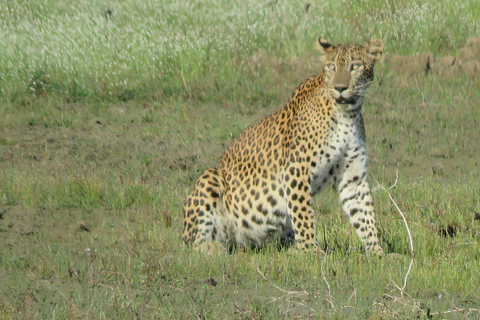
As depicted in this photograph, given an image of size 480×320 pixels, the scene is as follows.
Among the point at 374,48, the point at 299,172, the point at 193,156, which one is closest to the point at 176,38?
the point at 193,156

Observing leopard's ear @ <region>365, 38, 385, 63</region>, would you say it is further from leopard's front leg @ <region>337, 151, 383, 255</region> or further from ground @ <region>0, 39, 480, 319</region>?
ground @ <region>0, 39, 480, 319</region>

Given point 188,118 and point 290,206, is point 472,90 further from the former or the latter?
point 290,206

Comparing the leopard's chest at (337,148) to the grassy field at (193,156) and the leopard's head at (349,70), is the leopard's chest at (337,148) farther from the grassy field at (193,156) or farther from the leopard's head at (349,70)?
the grassy field at (193,156)

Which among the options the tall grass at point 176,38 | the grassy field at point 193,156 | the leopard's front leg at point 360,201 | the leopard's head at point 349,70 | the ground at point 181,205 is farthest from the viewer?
the tall grass at point 176,38

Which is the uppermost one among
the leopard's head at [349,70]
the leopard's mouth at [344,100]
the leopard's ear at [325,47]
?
the leopard's ear at [325,47]

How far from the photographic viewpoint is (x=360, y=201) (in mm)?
6598

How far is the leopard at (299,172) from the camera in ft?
21.2

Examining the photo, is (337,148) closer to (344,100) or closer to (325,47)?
(344,100)

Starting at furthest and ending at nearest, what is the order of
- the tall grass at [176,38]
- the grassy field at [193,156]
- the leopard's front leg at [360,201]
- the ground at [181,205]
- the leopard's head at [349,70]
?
the tall grass at [176,38]
the leopard's front leg at [360,201]
the leopard's head at [349,70]
the grassy field at [193,156]
the ground at [181,205]

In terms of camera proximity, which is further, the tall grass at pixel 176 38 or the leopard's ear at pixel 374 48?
the tall grass at pixel 176 38

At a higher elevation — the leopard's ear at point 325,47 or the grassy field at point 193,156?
the leopard's ear at point 325,47

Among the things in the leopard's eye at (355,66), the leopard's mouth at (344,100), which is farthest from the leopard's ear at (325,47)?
the leopard's mouth at (344,100)

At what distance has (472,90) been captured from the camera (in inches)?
482

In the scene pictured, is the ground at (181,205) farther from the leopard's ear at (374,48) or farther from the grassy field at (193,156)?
the leopard's ear at (374,48)
